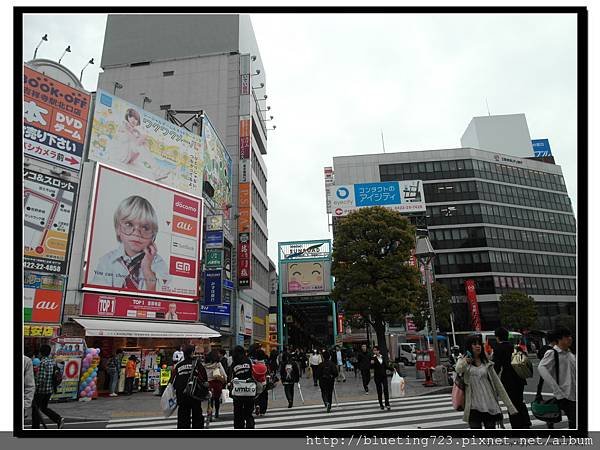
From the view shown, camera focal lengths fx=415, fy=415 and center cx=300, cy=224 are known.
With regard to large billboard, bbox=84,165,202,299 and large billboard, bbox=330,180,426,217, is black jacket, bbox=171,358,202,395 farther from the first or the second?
large billboard, bbox=330,180,426,217

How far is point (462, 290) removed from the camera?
50.6 metres

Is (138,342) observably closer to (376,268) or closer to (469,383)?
(376,268)

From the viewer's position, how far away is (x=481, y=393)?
5277 mm

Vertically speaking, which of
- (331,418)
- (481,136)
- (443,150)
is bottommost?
(331,418)

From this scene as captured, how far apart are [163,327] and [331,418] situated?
12.4 metres

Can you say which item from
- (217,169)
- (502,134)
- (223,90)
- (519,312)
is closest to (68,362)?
(217,169)

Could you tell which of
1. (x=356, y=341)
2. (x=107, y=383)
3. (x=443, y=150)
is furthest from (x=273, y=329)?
(x=443, y=150)

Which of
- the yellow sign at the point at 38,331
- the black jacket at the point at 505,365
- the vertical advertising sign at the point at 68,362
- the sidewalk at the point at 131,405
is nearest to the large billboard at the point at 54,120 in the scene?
the yellow sign at the point at 38,331

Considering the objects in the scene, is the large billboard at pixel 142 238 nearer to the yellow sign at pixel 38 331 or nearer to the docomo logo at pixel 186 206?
the docomo logo at pixel 186 206

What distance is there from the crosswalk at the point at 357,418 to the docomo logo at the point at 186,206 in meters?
13.4

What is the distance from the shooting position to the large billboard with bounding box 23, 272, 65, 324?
15.2m

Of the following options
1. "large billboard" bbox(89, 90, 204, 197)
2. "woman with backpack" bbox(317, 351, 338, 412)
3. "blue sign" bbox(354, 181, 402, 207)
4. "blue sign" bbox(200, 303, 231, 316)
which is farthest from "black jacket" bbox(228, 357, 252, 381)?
"blue sign" bbox(354, 181, 402, 207)

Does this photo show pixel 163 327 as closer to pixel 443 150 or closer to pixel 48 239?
pixel 48 239

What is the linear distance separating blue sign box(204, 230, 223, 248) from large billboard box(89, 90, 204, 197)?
253 cm
